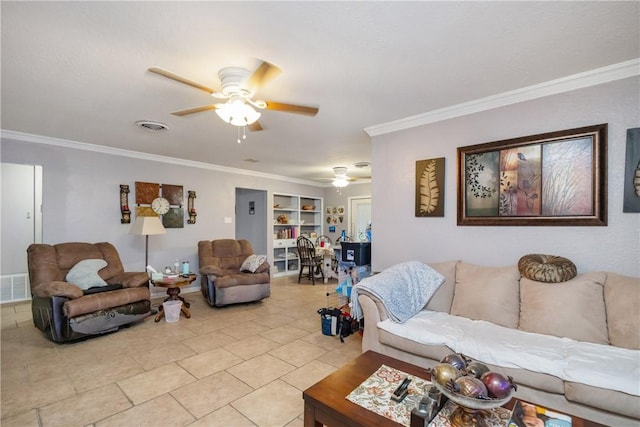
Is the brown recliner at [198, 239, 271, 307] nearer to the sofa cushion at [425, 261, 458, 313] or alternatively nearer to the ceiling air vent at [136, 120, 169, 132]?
the ceiling air vent at [136, 120, 169, 132]

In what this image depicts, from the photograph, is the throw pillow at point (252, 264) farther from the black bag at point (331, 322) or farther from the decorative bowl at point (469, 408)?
the decorative bowl at point (469, 408)

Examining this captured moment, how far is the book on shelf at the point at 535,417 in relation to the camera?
1219mm

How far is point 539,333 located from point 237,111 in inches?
111

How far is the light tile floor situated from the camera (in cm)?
194

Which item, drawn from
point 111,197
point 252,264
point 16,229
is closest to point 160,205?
point 111,197

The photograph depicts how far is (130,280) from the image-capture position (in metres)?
3.67

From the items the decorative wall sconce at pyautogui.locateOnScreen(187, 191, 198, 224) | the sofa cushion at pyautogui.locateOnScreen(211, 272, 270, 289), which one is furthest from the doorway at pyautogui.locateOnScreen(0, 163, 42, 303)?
the sofa cushion at pyautogui.locateOnScreen(211, 272, 270, 289)

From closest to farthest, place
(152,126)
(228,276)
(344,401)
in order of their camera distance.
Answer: (344,401)
(152,126)
(228,276)

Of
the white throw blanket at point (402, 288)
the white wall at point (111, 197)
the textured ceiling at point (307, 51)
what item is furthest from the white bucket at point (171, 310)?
the white throw blanket at point (402, 288)

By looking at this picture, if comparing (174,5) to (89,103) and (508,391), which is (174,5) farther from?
(508,391)

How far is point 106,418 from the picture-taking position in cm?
190

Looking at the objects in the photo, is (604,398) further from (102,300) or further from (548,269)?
(102,300)

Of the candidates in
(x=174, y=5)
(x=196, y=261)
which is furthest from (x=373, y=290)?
(x=196, y=261)

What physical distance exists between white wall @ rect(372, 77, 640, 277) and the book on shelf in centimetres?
150
